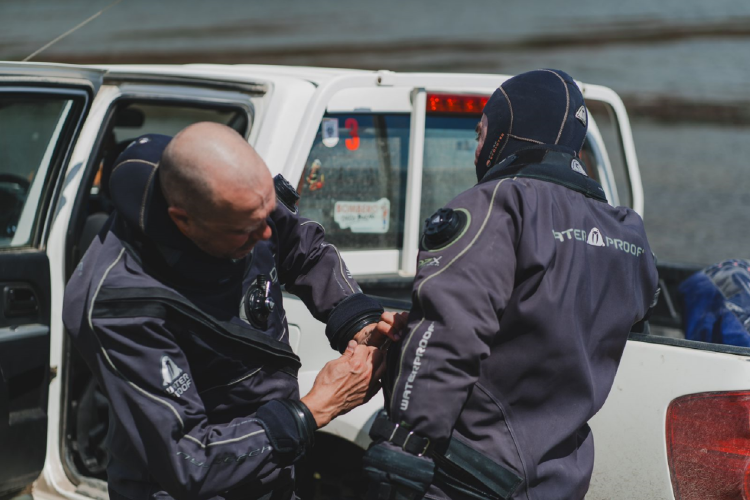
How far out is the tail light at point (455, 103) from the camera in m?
3.38

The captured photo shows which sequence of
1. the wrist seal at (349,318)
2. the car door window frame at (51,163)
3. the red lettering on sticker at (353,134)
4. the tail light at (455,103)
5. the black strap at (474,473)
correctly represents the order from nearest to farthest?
the black strap at (474,473)
the wrist seal at (349,318)
the car door window frame at (51,163)
the red lettering on sticker at (353,134)
the tail light at (455,103)

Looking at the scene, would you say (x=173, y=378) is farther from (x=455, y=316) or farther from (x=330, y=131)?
(x=330, y=131)

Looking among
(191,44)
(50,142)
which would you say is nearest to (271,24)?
(191,44)

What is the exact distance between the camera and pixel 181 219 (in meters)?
1.96

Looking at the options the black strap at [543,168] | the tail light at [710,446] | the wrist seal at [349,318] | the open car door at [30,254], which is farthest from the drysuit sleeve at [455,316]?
the open car door at [30,254]

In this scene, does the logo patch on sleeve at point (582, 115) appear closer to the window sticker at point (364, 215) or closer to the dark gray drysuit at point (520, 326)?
the dark gray drysuit at point (520, 326)

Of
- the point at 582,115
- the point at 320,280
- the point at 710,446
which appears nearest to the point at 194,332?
the point at 320,280

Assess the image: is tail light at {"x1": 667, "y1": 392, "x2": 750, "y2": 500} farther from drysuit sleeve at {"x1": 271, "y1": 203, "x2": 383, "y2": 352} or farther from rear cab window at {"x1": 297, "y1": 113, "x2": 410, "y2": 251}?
rear cab window at {"x1": 297, "y1": 113, "x2": 410, "y2": 251}

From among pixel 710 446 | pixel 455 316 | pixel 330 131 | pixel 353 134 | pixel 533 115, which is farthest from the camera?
pixel 353 134

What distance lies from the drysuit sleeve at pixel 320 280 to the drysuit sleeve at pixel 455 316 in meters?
0.47

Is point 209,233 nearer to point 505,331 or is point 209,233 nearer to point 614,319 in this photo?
point 505,331

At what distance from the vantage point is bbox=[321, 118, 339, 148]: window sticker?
318 centimetres

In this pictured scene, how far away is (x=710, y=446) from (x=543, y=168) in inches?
35.3

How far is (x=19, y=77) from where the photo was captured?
3.06 meters
